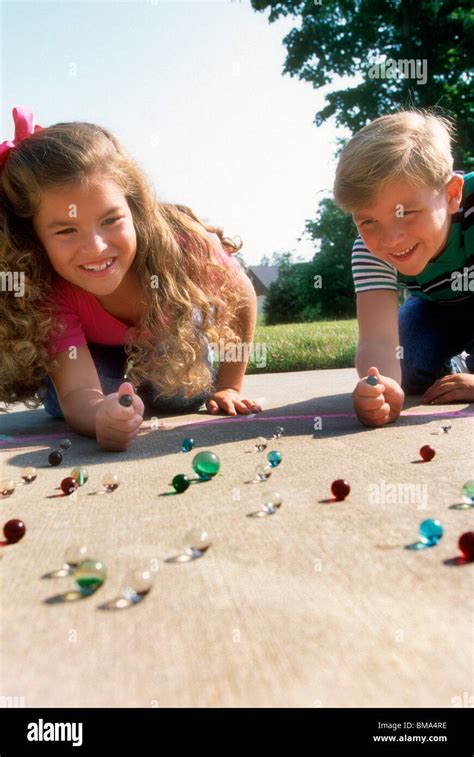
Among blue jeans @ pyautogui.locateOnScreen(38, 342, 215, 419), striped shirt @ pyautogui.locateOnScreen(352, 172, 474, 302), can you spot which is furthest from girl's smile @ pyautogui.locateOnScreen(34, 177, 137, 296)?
striped shirt @ pyautogui.locateOnScreen(352, 172, 474, 302)

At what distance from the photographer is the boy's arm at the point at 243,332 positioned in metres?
2.93

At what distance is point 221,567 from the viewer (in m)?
1.04

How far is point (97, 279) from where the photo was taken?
2.28 metres

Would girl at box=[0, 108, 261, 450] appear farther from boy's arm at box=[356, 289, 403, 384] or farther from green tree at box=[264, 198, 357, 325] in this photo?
green tree at box=[264, 198, 357, 325]

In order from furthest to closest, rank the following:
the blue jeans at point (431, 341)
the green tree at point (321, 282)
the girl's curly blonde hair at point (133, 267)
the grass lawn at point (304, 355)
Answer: the green tree at point (321, 282) < the grass lawn at point (304, 355) < the blue jeans at point (431, 341) < the girl's curly blonde hair at point (133, 267)

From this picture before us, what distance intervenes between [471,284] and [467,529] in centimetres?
178

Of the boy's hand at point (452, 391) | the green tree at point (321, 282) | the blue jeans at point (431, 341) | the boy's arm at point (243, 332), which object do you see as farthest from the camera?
the green tree at point (321, 282)

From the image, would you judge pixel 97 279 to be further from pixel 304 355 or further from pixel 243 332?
pixel 304 355

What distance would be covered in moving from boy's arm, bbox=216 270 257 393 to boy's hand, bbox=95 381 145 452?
96cm

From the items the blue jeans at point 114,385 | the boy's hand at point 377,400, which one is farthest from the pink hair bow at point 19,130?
the boy's hand at point 377,400

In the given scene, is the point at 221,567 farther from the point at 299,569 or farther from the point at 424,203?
the point at 424,203

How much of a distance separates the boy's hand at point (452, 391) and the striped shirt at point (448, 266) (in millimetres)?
395

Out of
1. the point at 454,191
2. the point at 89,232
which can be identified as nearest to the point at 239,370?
the point at 89,232

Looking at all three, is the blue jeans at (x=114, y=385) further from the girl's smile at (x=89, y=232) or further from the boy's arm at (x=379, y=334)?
the boy's arm at (x=379, y=334)
